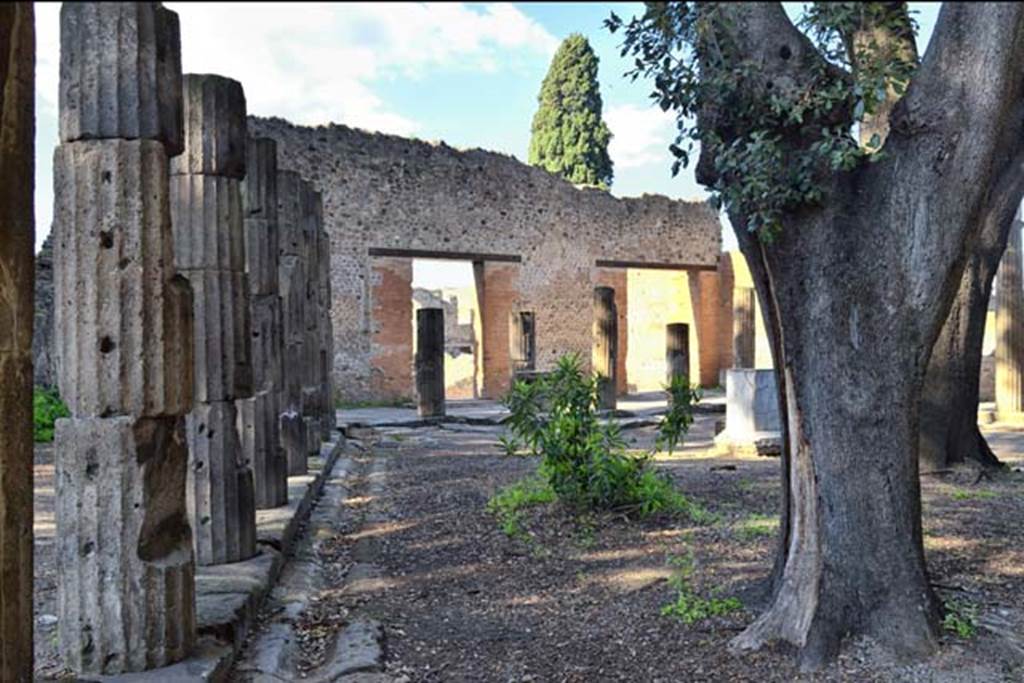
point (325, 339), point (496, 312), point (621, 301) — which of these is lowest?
point (325, 339)

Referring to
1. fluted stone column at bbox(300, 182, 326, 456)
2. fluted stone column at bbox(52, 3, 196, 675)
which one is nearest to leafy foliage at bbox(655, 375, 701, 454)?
fluted stone column at bbox(52, 3, 196, 675)

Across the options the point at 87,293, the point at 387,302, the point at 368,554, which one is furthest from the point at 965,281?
the point at 387,302

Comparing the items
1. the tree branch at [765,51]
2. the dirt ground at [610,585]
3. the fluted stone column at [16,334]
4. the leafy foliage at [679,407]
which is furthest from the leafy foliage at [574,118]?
the fluted stone column at [16,334]

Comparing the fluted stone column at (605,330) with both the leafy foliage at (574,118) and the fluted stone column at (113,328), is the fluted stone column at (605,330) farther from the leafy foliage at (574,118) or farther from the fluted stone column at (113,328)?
the fluted stone column at (113,328)

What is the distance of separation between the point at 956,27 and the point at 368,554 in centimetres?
428

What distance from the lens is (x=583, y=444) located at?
5887 mm

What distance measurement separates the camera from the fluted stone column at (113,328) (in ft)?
9.74

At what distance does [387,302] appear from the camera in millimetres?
18094

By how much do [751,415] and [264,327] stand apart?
5.80 meters

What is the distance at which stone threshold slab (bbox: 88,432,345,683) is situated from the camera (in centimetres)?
304

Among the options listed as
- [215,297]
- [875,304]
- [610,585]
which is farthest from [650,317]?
[875,304]

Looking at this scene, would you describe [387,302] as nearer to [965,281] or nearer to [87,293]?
[965,281]

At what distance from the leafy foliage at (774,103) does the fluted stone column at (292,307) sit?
14.9 feet

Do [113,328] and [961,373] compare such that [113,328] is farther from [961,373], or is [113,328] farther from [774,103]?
[961,373]
